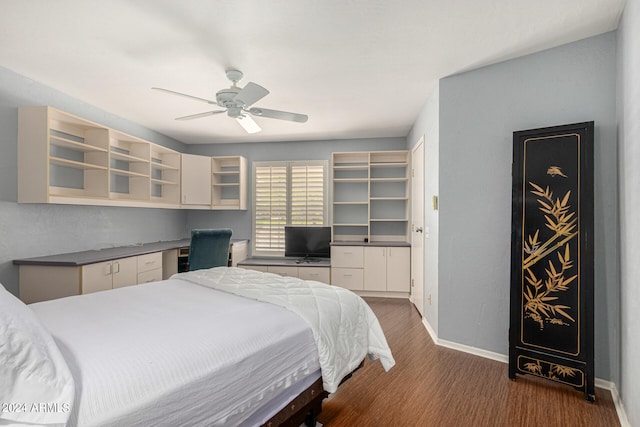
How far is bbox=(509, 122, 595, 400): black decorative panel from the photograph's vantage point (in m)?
2.26

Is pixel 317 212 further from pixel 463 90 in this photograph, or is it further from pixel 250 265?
pixel 463 90

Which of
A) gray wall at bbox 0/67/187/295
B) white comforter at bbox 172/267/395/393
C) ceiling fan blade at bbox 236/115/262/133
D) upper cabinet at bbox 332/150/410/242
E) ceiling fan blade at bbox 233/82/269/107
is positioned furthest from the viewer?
upper cabinet at bbox 332/150/410/242

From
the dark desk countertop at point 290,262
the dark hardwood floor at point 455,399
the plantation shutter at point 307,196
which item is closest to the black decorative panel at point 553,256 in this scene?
the dark hardwood floor at point 455,399

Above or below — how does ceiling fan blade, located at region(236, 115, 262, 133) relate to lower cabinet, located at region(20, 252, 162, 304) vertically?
above

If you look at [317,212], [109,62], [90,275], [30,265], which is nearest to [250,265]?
[317,212]

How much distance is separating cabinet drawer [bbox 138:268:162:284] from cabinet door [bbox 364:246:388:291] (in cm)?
289

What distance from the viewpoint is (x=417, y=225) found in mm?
4453

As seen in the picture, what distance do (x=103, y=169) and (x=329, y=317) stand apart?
3.19 metres

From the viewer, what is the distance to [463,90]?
3.07 metres

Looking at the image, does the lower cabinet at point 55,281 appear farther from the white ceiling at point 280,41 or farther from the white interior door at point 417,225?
the white interior door at point 417,225

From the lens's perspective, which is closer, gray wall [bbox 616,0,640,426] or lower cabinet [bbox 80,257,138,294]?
gray wall [bbox 616,0,640,426]

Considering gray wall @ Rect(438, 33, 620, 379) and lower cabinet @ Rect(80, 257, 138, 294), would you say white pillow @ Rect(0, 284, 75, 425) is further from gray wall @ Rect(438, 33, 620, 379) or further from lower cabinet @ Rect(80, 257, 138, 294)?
gray wall @ Rect(438, 33, 620, 379)

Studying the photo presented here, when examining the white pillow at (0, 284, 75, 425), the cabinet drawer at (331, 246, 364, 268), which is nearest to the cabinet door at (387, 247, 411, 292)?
the cabinet drawer at (331, 246, 364, 268)

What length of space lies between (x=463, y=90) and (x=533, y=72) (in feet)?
1.83
